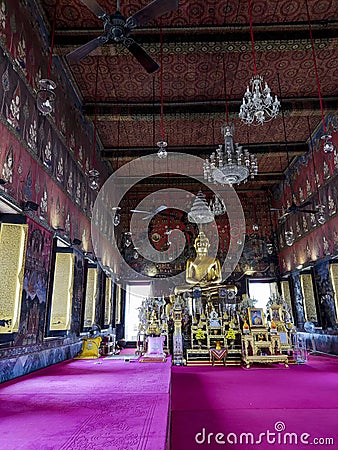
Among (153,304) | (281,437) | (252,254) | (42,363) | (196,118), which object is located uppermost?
(196,118)

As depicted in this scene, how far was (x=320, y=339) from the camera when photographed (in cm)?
909

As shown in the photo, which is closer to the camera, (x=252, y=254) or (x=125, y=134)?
(x=125, y=134)

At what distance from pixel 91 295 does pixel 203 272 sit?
14.9 ft

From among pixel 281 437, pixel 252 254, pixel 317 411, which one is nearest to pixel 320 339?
pixel 252 254

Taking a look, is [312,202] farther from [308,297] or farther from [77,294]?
[77,294]

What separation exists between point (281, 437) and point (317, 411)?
0.84 meters

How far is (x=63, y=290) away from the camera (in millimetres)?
6129

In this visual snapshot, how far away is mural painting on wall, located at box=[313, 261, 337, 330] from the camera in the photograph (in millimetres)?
8211

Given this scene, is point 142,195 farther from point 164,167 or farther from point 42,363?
point 42,363

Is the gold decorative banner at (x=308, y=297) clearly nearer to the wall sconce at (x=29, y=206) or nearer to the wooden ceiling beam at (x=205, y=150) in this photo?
the wooden ceiling beam at (x=205, y=150)

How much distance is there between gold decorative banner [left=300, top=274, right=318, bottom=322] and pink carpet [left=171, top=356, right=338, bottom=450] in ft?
13.6

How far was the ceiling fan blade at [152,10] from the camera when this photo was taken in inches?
122

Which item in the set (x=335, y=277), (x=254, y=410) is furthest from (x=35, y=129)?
(x=335, y=277)

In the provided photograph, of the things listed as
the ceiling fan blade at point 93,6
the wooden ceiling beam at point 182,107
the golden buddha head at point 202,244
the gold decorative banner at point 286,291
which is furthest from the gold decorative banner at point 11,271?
the gold decorative banner at point 286,291
